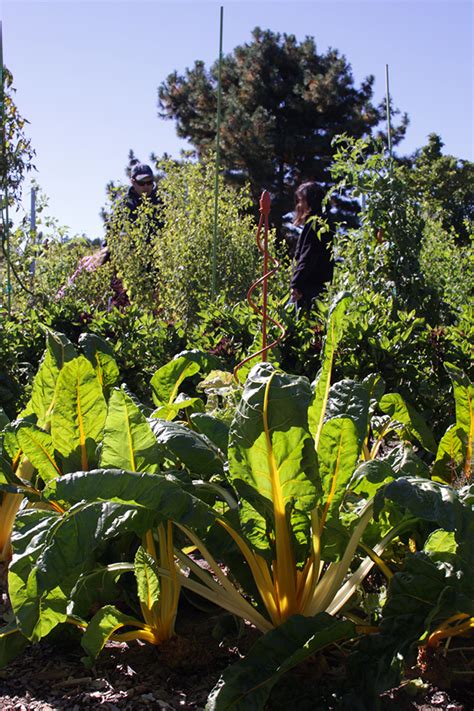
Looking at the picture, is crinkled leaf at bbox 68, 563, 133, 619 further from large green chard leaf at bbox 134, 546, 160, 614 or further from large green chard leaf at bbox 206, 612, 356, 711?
large green chard leaf at bbox 206, 612, 356, 711

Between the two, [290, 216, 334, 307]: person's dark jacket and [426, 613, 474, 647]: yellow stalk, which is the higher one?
[290, 216, 334, 307]: person's dark jacket

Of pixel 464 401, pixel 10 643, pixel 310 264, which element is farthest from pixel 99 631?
pixel 310 264

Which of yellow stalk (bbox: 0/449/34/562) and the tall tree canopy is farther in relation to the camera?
the tall tree canopy

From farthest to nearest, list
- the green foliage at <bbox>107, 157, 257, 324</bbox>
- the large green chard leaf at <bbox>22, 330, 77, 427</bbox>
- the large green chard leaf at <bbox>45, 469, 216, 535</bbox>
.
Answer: the green foliage at <bbox>107, 157, 257, 324</bbox>
the large green chard leaf at <bbox>22, 330, 77, 427</bbox>
the large green chard leaf at <bbox>45, 469, 216, 535</bbox>

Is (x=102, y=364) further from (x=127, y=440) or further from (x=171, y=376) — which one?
(x=127, y=440)

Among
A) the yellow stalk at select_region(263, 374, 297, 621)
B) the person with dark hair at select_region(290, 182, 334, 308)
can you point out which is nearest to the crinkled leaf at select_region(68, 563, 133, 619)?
the yellow stalk at select_region(263, 374, 297, 621)

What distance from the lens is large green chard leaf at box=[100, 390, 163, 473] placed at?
91.2 inches

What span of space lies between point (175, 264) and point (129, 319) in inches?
165

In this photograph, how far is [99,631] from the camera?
226 cm

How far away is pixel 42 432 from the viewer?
8.52 feet

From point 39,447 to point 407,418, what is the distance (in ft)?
4.74

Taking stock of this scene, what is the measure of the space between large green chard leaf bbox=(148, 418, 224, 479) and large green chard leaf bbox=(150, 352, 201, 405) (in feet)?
2.18

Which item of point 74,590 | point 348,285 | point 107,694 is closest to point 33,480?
point 74,590

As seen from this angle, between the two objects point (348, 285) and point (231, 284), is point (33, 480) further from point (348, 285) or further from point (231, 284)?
point (231, 284)
